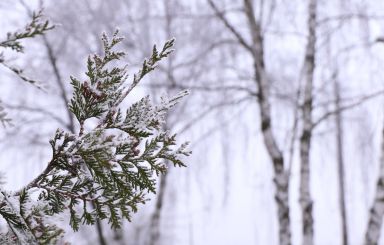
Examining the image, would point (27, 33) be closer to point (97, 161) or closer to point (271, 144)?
point (97, 161)

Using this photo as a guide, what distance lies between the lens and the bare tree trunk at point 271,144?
17.4ft

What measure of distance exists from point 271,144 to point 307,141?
0.42 meters

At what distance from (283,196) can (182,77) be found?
13.4 feet

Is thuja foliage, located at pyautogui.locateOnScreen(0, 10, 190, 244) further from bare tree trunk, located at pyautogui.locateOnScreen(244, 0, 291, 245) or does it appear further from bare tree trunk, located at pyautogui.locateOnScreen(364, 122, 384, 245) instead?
bare tree trunk, located at pyautogui.locateOnScreen(244, 0, 291, 245)

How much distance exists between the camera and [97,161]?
50.2 inches

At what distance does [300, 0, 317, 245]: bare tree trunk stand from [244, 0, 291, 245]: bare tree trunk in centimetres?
17

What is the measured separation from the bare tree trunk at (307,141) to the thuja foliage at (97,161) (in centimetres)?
411

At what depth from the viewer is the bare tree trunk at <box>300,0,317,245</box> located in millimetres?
5254

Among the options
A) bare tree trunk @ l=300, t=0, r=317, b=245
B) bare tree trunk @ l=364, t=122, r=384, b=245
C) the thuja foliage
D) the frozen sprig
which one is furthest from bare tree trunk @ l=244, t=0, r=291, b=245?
the frozen sprig

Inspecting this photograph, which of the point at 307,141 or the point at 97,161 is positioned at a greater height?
the point at 307,141

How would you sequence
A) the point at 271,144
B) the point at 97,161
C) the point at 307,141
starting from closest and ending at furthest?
the point at 97,161 → the point at 271,144 → the point at 307,141

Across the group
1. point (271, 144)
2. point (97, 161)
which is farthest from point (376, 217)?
point (97, 161)

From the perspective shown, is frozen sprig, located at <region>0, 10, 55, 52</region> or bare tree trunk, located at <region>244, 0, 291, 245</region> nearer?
frozen sprig, located at <region>0, 10, 55, 52</region>

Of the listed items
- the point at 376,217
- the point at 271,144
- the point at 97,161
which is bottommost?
the point at 97,161
